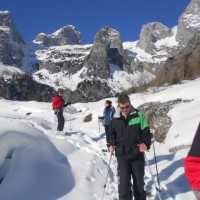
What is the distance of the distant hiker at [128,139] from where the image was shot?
629 centimetres

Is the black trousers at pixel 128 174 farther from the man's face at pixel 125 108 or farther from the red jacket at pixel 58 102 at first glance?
the red jacket at pixel 58 102

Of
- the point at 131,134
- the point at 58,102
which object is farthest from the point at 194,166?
the point at 58,102

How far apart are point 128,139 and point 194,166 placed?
3691 millimetres

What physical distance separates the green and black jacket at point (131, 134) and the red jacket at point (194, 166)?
3606 mm

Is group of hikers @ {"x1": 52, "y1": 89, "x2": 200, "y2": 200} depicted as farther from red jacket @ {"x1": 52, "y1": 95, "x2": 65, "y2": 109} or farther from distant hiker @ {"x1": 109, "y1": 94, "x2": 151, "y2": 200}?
red jacket @ {"x1": 52, "y1": 95, "x2": 65, "y2": 109}

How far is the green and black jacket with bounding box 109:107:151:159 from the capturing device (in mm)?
6297

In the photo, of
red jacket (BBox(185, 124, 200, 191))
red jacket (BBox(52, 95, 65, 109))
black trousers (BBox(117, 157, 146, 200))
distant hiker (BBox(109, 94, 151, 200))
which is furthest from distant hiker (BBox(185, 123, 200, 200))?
red jacket (BBox(52, 95, 65, 109))

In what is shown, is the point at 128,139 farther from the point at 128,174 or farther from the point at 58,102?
the point at 58,102

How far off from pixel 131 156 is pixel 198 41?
1403 inches

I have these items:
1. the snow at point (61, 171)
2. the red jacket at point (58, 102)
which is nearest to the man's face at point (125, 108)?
the snow at point (61, 171)

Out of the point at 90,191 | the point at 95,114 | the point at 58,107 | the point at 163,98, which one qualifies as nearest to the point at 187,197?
the point at 90,191

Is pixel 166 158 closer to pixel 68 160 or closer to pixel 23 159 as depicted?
pixel 68 160

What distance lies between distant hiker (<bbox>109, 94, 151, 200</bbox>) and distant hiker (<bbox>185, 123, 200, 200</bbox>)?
3.55m

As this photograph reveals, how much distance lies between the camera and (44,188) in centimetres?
804
